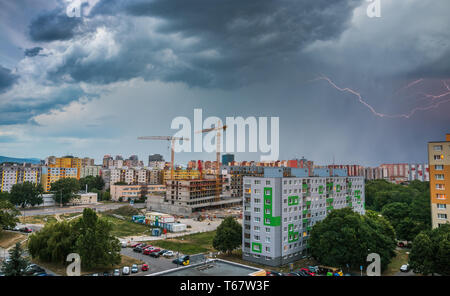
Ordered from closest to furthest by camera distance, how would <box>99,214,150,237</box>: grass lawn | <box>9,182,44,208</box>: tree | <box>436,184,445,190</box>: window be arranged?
<box>436,184,445,190</box>: window
<box>99,214,150,237</box>: grass lawn
<box>9,182,44,208</box>: tree

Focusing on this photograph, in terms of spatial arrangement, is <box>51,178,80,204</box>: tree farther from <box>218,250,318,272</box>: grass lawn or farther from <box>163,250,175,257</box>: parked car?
<box>218,250,318,272</box>: grass lawn

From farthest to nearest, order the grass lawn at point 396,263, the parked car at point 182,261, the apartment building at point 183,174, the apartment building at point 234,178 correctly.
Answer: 1. the apartment building at point 183,174
2. the apartment building at point 234,178
3. the parked car at point 182,261
4. the grass lawn at point 396,263

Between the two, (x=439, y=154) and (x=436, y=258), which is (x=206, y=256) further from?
(x=439, y=154)

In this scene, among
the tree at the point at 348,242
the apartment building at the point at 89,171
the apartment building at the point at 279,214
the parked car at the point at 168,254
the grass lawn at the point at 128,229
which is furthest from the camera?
the apartment building at the point at 89,171

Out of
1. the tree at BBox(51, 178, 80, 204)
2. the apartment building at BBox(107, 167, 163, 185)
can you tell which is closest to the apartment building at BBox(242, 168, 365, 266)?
the tree at BBox(51, 178, 80, 204)

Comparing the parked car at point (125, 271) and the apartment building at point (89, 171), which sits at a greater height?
the apartment building at point (89, 171)

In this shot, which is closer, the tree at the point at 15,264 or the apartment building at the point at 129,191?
the tree at the point at 15,264

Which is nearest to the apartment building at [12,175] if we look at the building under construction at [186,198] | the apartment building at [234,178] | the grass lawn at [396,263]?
the building under construction at [186,198]

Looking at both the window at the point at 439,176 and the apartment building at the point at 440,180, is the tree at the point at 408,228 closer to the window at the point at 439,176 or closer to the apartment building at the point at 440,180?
the apartment building at the point at 440,180
